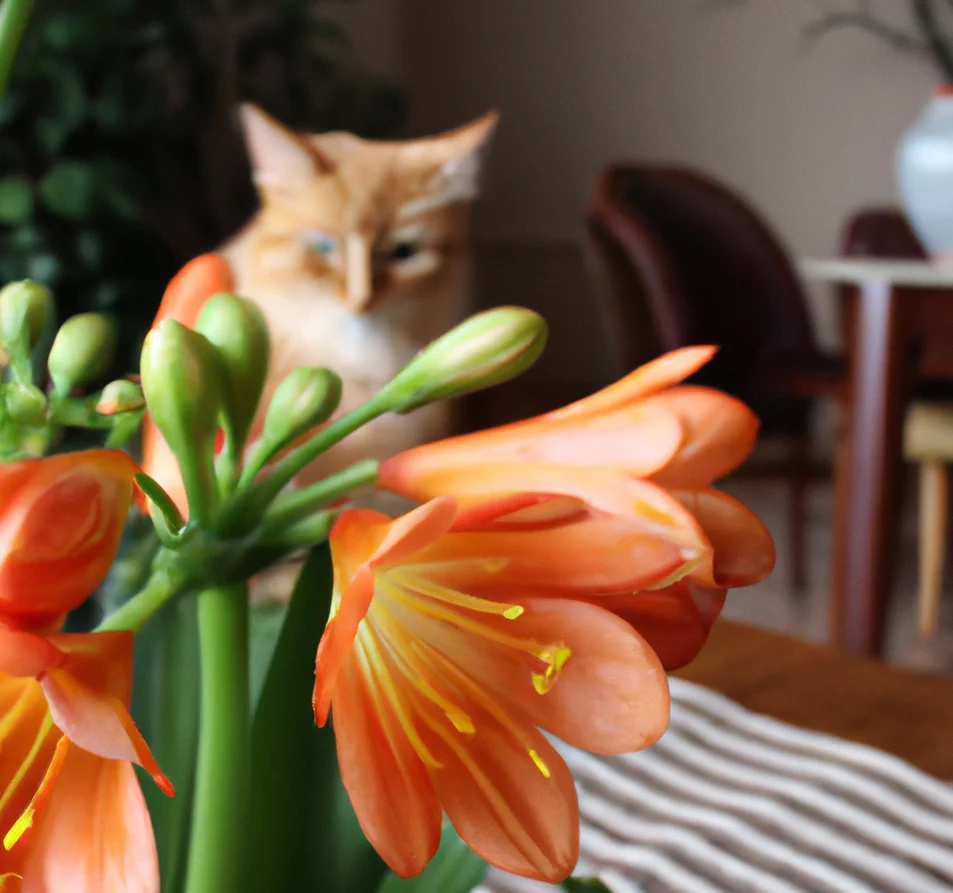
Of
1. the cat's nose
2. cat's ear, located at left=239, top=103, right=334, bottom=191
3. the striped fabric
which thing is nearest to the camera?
the striped fabric

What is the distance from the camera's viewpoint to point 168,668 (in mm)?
227

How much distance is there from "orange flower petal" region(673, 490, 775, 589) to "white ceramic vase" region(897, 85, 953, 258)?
43.6 inches

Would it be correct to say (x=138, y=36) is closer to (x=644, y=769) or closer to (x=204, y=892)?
(x=644, y=769)

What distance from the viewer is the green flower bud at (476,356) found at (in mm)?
181

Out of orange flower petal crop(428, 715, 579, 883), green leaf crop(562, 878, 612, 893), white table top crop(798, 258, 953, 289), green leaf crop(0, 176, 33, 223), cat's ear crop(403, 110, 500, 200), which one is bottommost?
white table top crop(798, 258, 953, 289)

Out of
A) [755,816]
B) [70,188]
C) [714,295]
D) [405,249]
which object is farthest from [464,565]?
[714,295]

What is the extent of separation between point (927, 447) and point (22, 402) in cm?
170

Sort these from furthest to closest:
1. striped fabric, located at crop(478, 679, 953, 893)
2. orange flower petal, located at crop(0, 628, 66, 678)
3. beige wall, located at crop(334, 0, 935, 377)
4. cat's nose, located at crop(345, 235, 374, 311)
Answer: beige wall, located at crop(334, 0, 935, 377), cat's nose, located at crop(345, 235, 374, 311), striped fabric, located at crop(478, 679, 953, 893), orange flower petal, located at crop(0, 628, 66, 678)

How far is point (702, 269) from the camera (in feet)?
6.79

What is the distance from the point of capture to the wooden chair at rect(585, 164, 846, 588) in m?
1.81

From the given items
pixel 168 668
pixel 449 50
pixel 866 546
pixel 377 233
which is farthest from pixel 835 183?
pixel 168 668

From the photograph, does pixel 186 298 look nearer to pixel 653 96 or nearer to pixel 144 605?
pixel 144 605

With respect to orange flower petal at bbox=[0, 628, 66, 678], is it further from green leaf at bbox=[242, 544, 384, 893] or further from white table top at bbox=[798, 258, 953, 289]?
white table top at bbox=[798, 258, 953, 289]

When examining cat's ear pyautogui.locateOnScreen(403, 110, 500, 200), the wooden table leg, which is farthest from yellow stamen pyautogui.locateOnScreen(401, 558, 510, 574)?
the wooden table leg
